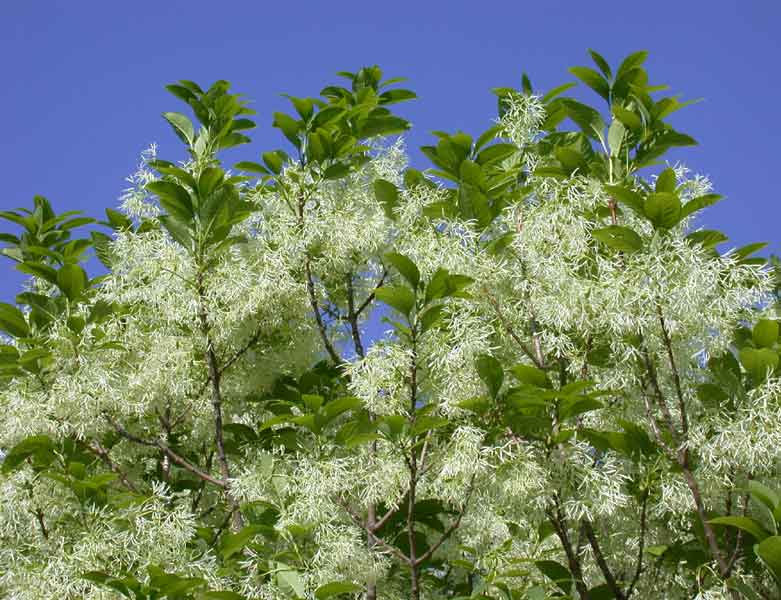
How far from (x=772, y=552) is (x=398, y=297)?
1444mm

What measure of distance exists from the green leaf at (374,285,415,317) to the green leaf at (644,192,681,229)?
2.92 ft

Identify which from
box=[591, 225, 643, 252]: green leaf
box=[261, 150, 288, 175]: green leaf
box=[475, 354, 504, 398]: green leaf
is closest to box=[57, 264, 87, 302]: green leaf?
box=[261, 150, 288, 175]: green leaf

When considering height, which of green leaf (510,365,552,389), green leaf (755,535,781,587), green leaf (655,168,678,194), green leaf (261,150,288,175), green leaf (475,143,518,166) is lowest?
green leaf (755,535,781,587)

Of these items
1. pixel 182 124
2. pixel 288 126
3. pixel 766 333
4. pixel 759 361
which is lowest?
pixel 759 361

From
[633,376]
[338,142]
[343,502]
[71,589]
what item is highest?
[338,142]

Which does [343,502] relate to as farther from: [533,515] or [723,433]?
[723,433]

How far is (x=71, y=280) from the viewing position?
3865 millimetres

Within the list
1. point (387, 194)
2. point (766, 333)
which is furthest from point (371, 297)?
point (766, 333)

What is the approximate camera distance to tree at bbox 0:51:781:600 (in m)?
3.05

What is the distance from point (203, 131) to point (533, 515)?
7.97ft

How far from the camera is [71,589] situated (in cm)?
316

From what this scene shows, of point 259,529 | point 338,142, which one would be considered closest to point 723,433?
point 259,529

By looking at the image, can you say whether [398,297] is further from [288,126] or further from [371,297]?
[288,126]

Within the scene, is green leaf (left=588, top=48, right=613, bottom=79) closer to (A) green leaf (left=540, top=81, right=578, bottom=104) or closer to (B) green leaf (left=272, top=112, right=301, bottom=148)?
(A) green leaf (left=540, top=81, right=578, bottom=104)
